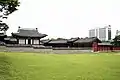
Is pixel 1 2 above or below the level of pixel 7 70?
above

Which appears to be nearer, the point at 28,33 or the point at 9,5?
the point at 9,5

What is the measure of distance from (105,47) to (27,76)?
2314 inches

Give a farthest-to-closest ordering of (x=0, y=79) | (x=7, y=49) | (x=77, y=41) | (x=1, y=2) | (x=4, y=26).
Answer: (x=77, y=41)
(x=7, y=49)
(x=4, y=26)
(x=1, y=2)
(x=0, y=79)

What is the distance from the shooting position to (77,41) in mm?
92562

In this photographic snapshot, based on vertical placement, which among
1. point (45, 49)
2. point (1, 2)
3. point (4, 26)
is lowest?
point (45, 49)

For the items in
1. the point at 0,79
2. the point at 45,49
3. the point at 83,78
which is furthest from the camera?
the point at 45,49

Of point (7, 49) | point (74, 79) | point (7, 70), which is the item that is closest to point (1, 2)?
point (7, 70)

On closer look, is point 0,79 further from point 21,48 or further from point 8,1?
point 21,48

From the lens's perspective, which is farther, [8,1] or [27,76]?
[8,1]

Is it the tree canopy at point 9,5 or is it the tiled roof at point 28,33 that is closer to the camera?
the tree canopy at point 9,5

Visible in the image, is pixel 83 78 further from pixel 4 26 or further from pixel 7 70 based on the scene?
pixel 4 26

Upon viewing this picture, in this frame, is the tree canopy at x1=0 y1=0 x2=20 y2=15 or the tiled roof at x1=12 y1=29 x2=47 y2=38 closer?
the tree canopy at x1=0 y1=0 x2=20 y2=15

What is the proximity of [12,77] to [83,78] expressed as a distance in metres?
5.84

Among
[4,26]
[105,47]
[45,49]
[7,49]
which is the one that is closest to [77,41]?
[105,47]
